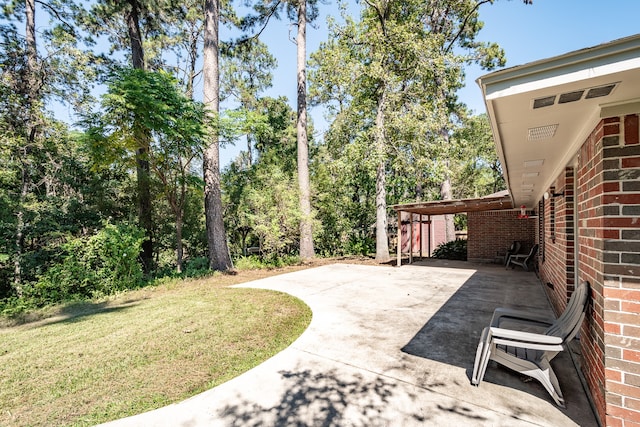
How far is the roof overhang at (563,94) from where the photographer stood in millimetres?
1440

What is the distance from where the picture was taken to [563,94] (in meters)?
1.76

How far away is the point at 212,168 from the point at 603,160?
10005 millimetres

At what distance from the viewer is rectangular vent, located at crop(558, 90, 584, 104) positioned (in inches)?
69.0

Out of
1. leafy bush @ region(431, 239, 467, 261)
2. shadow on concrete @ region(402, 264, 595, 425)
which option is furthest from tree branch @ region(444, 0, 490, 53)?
shadow on concrete @ region(402, 264, 595, 425)

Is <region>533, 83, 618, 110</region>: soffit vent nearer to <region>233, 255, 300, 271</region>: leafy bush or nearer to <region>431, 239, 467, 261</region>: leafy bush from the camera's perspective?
<region>233, 255, 300, 271</region>: leafy bush

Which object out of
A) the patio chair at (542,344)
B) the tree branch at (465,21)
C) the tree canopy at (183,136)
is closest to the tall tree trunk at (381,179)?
the tree canopy at (183,136)

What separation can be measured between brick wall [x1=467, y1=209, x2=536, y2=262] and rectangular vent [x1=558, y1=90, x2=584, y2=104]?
37.7ft

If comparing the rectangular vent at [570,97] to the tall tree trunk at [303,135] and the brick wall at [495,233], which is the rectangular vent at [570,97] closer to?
the tall tree trunk at [303,135]

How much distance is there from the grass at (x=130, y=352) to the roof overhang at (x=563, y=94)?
348 centimetres

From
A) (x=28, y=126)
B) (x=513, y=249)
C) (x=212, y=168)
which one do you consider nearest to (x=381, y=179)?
(x=513, y=249)

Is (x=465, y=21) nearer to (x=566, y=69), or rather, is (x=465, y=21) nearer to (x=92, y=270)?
(x=566, y=69)

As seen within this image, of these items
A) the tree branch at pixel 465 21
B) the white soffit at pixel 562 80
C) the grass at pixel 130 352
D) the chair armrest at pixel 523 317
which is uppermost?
the tree branch at pixel 465 21

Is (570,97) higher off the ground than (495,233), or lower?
higher

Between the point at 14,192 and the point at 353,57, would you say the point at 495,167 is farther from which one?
the point at 14,192
